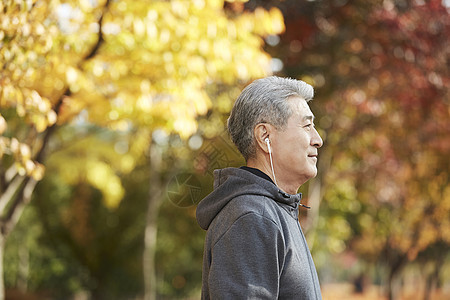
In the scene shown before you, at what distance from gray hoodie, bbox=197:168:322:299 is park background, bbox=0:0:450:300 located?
429mm

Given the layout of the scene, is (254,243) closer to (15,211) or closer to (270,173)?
(270,173)

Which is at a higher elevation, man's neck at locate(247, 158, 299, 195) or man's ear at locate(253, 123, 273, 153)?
man's ear at locate(253, 123, 273, 153)

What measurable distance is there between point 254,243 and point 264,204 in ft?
0.46

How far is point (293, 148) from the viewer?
2004mm

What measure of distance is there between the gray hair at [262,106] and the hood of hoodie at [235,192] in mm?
117

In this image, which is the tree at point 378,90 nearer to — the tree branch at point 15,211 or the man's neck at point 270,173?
the tree branch at point 15,211

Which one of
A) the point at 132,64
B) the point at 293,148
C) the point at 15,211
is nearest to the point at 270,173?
the point at 293,148

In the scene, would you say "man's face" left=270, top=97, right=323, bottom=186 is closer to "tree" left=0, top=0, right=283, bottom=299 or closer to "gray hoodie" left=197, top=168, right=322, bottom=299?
"gray hoodie" left=197, top=168, right=322, bottom=299

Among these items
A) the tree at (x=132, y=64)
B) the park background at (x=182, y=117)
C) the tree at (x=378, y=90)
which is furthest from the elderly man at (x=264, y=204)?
the tree at (x=378, y=90)

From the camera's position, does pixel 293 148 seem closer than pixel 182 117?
Yes

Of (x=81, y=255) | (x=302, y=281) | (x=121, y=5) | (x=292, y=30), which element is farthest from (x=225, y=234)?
(x=81, y=255)

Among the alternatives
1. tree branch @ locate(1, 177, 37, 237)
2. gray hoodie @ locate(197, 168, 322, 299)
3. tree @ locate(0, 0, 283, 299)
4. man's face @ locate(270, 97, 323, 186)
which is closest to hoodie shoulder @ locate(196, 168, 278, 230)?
gray hoodie @ locate(197, 168, 322, 299)

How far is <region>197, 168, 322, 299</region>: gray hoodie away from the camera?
69.1 inches

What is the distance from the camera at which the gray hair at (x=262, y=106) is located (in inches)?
78.8
